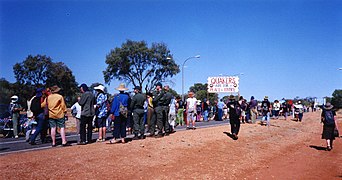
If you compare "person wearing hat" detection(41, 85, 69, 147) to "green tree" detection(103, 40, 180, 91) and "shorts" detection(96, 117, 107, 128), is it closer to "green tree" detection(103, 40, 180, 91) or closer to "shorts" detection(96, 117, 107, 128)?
"shorts" detection(96, 117, 107, 128)

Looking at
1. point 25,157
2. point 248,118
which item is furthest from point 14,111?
point 248,118

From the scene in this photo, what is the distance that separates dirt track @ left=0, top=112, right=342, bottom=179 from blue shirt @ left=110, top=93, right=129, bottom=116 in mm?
1192

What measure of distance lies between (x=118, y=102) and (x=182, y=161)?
10.1 ft

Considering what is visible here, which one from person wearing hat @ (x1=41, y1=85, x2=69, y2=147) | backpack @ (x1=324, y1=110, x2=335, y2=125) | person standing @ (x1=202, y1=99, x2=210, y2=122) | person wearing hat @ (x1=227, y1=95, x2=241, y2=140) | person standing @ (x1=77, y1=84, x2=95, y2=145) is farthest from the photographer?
person standing @ (x1=202, y1=99, x2=210, y2=122)

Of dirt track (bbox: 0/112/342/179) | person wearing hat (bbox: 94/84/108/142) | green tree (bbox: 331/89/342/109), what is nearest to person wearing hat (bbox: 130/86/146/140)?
dirt track (bbox: 0/112/342/179)

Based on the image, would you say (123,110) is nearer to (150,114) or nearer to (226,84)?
(150,114)

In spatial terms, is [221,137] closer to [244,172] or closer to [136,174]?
[244,172]

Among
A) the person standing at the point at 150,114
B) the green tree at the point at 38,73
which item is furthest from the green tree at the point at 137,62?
the person standing at the point at 150,114

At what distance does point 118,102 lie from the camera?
1141 cm

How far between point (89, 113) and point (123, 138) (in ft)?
4.76

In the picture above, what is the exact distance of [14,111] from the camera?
15000 mm

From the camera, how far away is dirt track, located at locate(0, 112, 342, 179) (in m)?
7.83

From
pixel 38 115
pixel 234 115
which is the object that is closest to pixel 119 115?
pixel 38 115

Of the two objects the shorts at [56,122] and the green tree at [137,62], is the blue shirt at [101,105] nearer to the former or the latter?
the shorts at [56,122]
